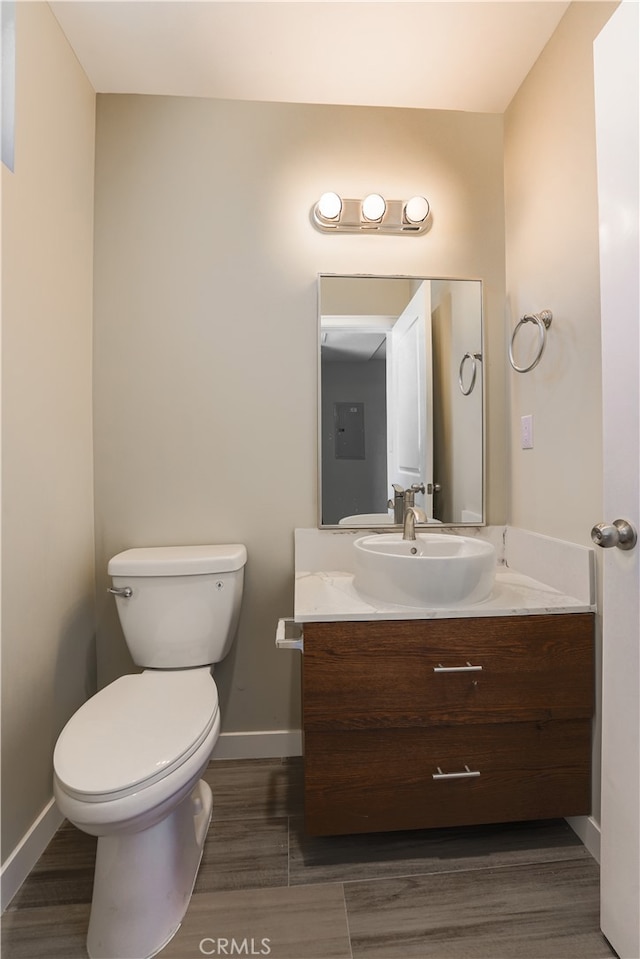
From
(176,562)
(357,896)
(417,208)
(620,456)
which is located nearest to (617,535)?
(620,456)

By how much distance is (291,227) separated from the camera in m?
1.75

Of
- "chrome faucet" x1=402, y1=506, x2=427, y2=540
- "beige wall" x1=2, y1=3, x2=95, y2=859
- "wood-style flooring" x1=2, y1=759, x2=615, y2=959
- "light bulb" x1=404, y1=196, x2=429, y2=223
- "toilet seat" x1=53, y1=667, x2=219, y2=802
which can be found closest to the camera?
"toilet seat" x1=53, y1=667, x2=219, y2=802

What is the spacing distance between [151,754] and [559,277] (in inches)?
67.2

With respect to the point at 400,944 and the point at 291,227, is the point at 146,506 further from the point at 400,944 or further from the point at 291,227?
the point at 400,944

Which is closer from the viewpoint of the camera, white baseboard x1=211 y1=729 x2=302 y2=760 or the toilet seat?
the toilet seat

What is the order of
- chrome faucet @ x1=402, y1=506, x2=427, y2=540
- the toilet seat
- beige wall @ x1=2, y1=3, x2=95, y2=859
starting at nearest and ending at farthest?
the toilet seat → beige wall @ x1=2, y1=3, x2=95, y2=859 → chrome faucet @ x1=402, y1=506, x2=427, y2=540

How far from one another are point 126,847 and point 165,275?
1716 millimetres

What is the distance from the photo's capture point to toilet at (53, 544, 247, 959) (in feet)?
3.27

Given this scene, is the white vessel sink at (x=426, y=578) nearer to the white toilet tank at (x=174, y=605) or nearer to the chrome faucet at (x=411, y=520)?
the chrome faucet at (x=411, y=520)

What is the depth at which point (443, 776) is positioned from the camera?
1.30m

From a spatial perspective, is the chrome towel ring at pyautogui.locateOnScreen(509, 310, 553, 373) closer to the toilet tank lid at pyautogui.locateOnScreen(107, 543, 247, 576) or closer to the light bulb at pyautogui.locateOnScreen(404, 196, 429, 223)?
the light bulb at pyautogui.locateOnScreen(404, 196, 429, 223)

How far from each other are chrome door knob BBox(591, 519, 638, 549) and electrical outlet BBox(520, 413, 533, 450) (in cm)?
66

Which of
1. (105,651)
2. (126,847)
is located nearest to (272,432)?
(105,651)

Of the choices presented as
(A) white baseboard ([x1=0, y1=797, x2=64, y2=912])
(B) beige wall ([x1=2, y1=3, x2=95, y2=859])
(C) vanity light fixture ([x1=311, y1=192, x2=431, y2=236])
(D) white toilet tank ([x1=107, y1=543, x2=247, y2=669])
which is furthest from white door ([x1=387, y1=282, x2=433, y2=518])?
(A) white baseboard ([x1=0, y1=797, x2=64, y2=912])
